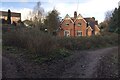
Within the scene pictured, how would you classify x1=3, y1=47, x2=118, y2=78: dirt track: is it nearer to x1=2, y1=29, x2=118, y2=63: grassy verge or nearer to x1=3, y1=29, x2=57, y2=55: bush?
x1=2, y1=29, x2=118, y2=63: grassy verge

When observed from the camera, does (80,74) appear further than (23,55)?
No

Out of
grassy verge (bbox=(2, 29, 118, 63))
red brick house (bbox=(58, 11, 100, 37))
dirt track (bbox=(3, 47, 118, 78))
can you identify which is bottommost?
dirt track (bbox=(3, 47, 118, 78))

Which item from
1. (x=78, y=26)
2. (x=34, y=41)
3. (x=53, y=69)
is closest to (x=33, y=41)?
(x=34, y=41)

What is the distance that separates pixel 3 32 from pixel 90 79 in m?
7.35

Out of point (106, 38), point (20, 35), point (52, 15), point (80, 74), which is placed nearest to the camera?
point (80, 74)

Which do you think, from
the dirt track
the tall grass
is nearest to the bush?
the tall grass

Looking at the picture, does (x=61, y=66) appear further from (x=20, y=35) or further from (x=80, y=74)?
(x=20, y=35)

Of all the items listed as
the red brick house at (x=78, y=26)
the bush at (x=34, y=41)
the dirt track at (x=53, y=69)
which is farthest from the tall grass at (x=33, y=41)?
the red brick house at (x=78, y=26)

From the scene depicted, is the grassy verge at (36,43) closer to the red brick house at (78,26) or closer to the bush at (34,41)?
the bush at (34,41)

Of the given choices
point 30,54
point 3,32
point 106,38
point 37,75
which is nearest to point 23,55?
point 30,54

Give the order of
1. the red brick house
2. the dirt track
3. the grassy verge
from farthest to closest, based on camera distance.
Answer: the red brick house
the grassy verge
the dirt track

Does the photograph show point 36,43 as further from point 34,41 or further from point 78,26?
point 78,26

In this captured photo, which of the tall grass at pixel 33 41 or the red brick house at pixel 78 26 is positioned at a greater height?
the red brick house at pixel 78 26

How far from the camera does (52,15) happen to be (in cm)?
3816
